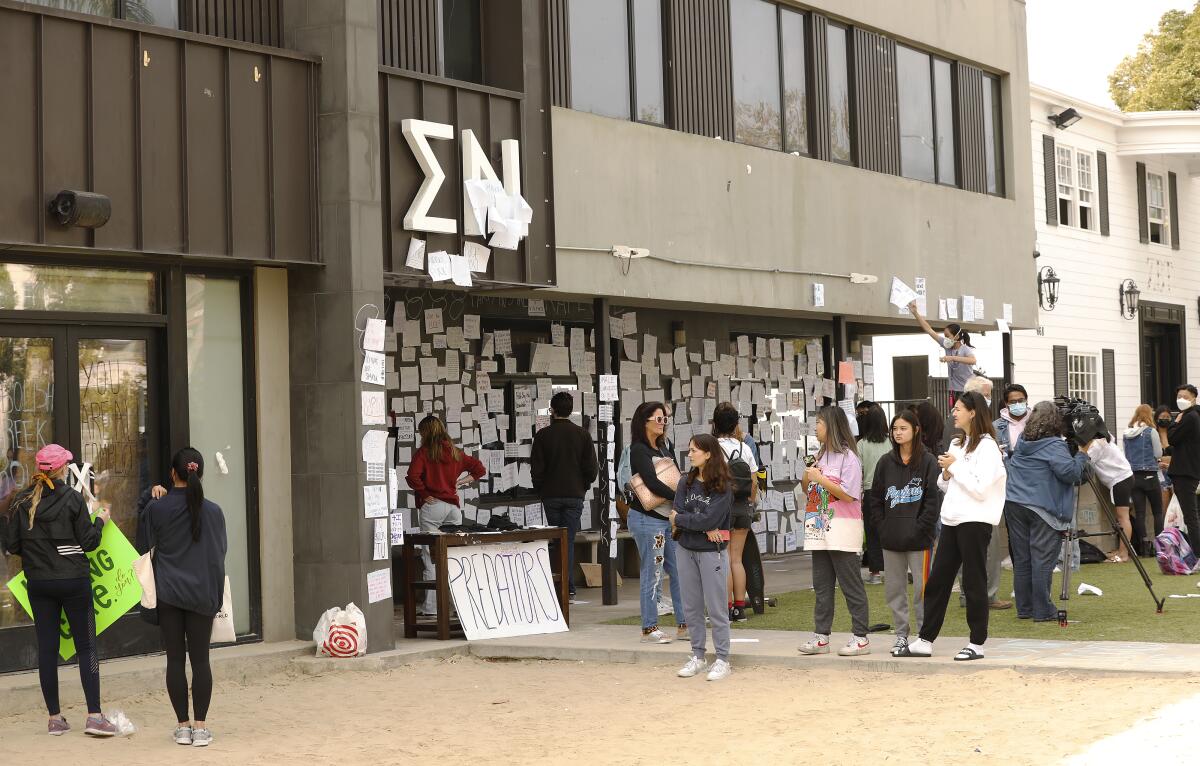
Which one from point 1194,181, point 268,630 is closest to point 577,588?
point 268,630

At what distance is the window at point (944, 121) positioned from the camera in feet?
70.1

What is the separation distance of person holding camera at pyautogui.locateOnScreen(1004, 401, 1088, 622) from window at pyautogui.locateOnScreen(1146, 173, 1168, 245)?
65.5 feet

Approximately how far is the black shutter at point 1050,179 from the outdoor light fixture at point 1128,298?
3.43 meters

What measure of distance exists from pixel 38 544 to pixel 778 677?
5009mm

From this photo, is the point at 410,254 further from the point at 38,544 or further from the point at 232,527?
the point at 38,544

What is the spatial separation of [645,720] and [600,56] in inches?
321

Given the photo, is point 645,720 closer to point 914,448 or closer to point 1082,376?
point 914,448

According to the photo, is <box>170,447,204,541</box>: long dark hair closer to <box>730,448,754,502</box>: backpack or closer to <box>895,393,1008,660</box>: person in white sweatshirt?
<box>895,393,1008,660</box>: person in white sweatshirt

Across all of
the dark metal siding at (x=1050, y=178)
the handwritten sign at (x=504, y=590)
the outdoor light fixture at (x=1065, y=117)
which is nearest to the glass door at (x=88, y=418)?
the handwritten sign at (x=504, y=590)

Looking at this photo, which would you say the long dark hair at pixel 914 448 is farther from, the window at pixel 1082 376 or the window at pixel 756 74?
the window at pixel 1082 376

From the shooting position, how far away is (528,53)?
46.4ft

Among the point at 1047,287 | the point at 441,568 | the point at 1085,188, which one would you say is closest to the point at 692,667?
the point at 441,568

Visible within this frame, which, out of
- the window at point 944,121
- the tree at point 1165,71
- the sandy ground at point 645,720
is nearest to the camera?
the sandy ground at point 645,720

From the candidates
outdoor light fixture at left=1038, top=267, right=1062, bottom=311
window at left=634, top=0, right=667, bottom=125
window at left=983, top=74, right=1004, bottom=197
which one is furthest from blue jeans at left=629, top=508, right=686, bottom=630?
outdoor light fixture at left=1038, top=267, right=1062, bottom=311
